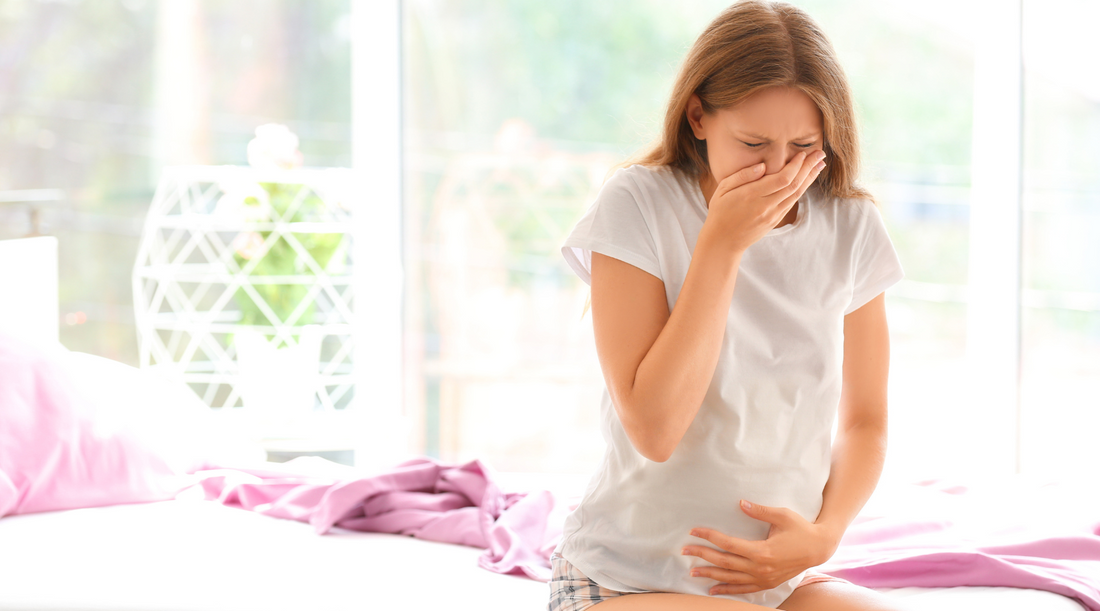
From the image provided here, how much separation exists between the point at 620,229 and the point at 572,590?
413mm

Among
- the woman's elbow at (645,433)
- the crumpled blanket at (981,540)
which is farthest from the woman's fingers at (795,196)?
the crumpled blanket at (981,540)

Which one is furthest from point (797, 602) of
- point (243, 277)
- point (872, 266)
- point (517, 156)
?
point (517, 156)

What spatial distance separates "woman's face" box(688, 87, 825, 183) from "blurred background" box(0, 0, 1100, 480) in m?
1.99

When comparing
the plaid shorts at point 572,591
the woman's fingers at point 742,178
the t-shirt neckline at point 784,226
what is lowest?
the plaid shorts at point 572,591

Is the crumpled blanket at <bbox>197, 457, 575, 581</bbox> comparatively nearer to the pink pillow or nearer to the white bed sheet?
the white bed sheet

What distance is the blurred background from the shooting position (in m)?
2.84

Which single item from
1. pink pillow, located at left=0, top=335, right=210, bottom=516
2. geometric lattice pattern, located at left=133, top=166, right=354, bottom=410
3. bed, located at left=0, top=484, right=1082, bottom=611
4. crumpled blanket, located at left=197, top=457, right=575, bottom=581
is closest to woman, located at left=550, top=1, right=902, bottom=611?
Result: bed, located at left=0, top=484, right=1082, bottom=611

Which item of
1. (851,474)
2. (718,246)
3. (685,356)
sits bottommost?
(851,474)

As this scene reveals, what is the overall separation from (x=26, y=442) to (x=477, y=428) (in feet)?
5.92

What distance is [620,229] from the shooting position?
1.02m

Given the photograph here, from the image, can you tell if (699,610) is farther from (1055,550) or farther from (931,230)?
(931,230)

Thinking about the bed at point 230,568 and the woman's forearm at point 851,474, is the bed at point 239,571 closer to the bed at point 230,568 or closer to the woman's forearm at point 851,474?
the bed at point 230,568

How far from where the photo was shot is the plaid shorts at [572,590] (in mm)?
995

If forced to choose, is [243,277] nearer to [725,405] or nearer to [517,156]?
[517,156]
